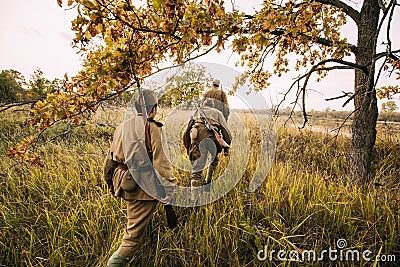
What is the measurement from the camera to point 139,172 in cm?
209

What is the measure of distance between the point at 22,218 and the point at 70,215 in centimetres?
67

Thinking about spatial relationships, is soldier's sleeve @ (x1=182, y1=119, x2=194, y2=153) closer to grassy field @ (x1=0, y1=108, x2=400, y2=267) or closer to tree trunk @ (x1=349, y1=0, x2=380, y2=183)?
grassy field @ (x1=0, y1=108, x2=400, y2=267)

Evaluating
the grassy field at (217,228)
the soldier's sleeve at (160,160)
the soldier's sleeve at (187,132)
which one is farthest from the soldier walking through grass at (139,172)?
the soldier's sleeve at (187,132)

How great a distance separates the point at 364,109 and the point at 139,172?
342 cm

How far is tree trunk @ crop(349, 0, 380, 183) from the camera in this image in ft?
11.3

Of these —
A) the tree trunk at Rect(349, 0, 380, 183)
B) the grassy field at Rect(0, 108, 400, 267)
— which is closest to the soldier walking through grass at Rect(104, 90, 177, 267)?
the grassy field at Rect(0, 108, 400, 267)

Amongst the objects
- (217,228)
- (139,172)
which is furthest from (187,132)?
(139,172)

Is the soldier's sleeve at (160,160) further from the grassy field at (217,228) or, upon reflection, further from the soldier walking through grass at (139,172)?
the grassy field at (217,228)

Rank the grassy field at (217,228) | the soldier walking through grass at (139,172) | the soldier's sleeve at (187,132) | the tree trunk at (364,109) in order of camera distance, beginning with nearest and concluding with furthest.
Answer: the soldier walking through grass at (139,172)
the grassy field at (217,228)
the tree trunk at (364,109)
the soldier's sleeve at (187,132)

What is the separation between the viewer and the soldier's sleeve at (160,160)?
2.08 m

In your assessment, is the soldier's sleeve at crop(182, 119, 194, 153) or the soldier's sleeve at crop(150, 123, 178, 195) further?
the soldier's sleeve at crop(182, 119, 194, 153)

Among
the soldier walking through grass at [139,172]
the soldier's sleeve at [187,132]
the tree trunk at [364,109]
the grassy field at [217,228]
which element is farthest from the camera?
the soldier's sleeve at [187,132]

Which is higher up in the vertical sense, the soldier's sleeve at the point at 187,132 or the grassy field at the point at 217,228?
the soldier's sleeve at the point at 187,132

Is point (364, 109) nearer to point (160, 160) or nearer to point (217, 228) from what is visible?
point (217, 228)
